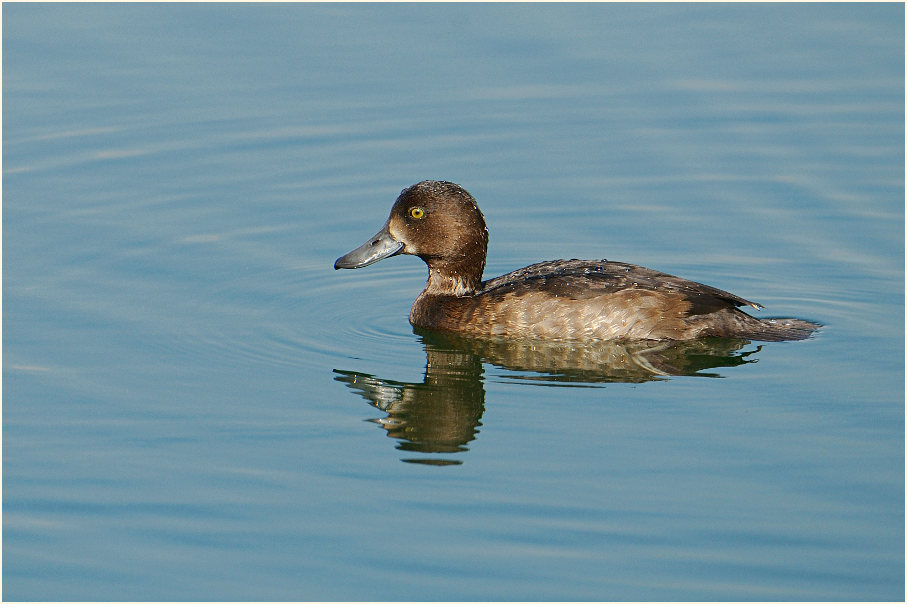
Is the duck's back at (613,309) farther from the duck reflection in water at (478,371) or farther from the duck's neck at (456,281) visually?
the duck's neck at (456,281)

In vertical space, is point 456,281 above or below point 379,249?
below

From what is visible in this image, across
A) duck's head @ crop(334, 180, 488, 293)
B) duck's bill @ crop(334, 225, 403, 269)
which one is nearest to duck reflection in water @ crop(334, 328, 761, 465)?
duck's head @ crop(334, 180, 488, 293)

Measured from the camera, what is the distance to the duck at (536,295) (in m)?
10.3

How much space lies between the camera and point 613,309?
10.3 m

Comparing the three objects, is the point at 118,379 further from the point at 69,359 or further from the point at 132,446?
the point at 132,446

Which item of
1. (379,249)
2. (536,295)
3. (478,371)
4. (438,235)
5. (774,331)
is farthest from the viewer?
(379,249)

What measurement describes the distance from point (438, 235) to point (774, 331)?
8.45 feet

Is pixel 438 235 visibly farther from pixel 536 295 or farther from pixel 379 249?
pixel 536 295

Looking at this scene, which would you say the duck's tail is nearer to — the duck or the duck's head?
the duck

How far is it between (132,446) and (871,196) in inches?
278

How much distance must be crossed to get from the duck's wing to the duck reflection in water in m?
0.29

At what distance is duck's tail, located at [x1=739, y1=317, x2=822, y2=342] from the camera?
401 inches

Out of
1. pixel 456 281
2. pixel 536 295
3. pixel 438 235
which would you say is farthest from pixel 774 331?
pixel 438 235

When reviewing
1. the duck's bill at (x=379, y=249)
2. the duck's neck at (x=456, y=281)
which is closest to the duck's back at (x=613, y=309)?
the duck's neck at (x=456, y=281)
